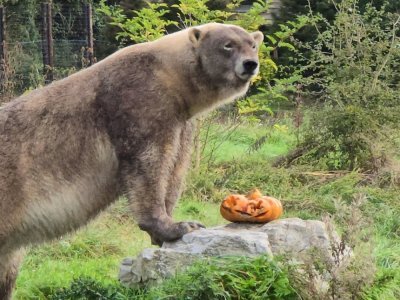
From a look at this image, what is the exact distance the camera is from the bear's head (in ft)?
18.4

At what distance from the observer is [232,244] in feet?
17.8

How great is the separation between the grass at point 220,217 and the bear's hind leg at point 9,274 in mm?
309

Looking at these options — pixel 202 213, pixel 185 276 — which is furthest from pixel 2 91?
pixel 185 276

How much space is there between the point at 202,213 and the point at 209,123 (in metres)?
2.23

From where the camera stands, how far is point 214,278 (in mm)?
5105

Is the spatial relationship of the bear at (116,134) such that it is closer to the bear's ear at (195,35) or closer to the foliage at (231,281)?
the bear's ear at (195,35)

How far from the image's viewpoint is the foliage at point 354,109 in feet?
36.4

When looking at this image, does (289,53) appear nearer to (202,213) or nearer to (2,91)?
(2,91)

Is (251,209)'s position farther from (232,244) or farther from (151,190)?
(151,190)

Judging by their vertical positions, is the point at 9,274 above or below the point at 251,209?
below

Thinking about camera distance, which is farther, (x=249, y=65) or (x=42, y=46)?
(x=42, y=46)

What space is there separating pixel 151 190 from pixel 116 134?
1.42ft

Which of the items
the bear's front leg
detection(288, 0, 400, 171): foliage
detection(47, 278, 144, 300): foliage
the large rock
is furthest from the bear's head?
detection(288, 0, 400, 171): foliage

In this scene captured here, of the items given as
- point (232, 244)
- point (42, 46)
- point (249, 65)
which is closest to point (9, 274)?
point (232, 244)
